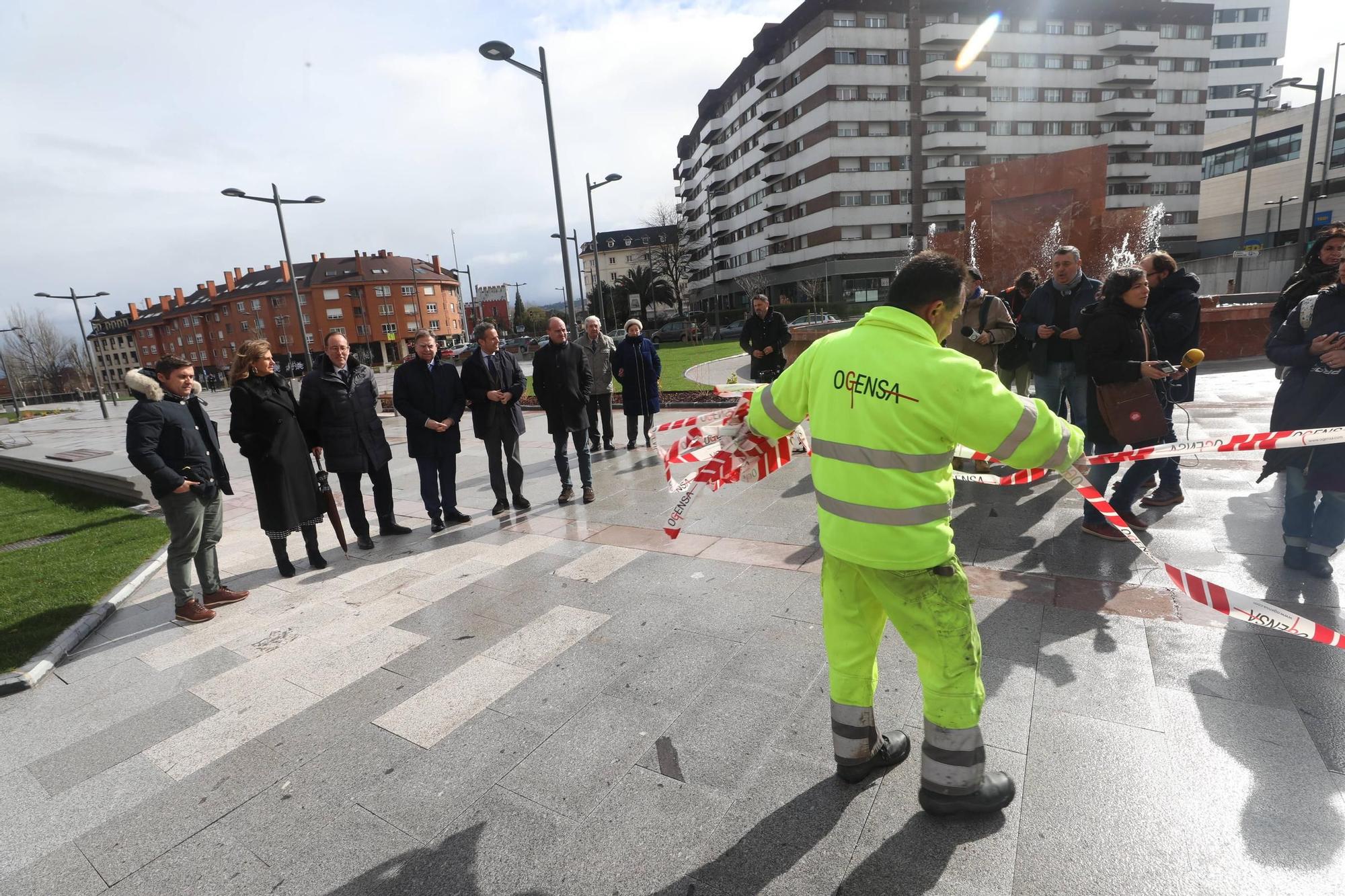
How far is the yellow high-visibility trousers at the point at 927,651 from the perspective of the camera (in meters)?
2.23

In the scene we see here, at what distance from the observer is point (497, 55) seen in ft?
36.8

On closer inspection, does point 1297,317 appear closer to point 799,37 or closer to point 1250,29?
point 799,37

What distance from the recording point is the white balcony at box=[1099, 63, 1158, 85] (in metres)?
56.4

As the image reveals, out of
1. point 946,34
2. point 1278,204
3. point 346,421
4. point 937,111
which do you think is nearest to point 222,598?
point 346,421

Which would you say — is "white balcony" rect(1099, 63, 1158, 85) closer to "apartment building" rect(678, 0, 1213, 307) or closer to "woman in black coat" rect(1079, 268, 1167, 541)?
"apartment building" rect(678, 0, 1213, 307)

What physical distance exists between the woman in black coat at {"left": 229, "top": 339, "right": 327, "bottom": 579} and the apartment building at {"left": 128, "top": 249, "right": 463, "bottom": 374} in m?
79.2

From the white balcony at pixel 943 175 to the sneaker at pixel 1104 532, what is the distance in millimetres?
58144

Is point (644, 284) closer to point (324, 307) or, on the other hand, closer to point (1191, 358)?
point (324, 307)

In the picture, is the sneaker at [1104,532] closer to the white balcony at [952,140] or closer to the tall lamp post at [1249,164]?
the tall lamp post at [1249,164]

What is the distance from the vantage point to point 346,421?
6.06 m

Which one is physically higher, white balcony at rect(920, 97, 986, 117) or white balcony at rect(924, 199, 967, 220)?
white balcony at rect(920, 97, 986, 117)

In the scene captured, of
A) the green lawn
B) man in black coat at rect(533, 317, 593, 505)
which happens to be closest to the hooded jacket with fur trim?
the green lawn

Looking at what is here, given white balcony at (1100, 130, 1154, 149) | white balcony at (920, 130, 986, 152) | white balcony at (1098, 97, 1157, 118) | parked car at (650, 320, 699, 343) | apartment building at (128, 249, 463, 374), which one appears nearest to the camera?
parked car at (650, 320, 699, 343)

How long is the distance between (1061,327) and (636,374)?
5376mm
